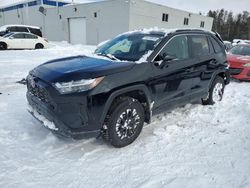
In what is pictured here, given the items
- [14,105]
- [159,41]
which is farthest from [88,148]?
[14,105]

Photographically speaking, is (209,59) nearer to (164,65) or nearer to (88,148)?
(164,65)

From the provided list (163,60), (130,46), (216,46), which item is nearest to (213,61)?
(216,46)

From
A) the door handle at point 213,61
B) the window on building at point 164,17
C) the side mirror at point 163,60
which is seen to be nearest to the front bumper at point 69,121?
→ the side mirror at point 163,60

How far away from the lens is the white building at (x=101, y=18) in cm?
2420

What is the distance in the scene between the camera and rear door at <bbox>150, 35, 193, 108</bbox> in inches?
154

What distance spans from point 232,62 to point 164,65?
225 inches

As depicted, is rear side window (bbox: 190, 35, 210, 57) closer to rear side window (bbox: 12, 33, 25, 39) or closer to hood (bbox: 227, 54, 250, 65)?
hood (bbox: 227, 54, 250, 65)

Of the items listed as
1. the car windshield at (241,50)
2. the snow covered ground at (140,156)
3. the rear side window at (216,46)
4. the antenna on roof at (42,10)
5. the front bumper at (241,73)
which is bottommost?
the snow covered ground at (140,156)

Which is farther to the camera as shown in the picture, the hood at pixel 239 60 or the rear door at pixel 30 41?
the rear door at pixel 30 41

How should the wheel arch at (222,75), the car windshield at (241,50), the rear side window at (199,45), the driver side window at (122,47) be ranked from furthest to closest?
the car windshield at (241,50)
the wheel arch at (222,75)
the rear side window at (199,45)
the driver side window at (122,47)

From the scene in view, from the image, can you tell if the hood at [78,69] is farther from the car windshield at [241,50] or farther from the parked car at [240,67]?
the car windshield at [241,50]

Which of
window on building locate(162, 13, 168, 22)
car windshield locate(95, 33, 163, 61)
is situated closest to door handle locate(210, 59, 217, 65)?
car windshield locate(95, 33, 163, 61)

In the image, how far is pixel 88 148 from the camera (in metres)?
3.62

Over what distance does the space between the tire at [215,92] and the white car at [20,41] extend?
49.5ft
